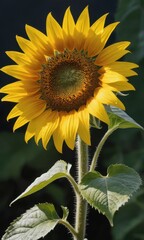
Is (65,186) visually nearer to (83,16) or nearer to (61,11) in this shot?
(61,11)

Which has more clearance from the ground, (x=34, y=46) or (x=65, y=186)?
(x=34, y=46)

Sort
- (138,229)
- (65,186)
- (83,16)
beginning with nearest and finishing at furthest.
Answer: (83,16)
(138,229)
(65,186)

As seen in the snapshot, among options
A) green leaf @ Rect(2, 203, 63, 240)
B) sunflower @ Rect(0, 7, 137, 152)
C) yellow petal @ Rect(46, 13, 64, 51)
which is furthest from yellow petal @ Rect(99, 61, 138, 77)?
green leaf @ Rect(2, 203, 63, 240)

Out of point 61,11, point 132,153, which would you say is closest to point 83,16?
point 132,153

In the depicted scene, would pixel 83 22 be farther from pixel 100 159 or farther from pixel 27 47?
pixel 100 159

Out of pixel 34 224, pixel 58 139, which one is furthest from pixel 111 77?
pixel 34 224
